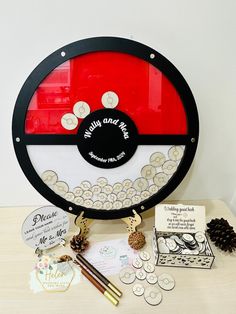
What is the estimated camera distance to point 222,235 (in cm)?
64

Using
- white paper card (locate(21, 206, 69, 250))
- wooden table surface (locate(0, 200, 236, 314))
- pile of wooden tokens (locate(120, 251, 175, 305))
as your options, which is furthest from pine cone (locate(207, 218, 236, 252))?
white paper card (locate(21, 206, 69, 250))

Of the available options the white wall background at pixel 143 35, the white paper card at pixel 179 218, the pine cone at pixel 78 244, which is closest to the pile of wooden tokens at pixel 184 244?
the white paper card at pixel 179 218

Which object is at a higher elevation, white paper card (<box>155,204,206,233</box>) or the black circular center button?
the black circular center button

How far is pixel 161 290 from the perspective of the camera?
54cm

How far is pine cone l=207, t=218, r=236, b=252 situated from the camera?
63 centimetres

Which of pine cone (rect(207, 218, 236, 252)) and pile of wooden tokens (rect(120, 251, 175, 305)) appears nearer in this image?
pile of wooden tokens (rect(120, 251, 175, 305))

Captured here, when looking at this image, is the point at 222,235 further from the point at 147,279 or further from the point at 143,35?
the point at 143,35

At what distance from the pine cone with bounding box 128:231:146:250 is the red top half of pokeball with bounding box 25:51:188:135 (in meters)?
0.27

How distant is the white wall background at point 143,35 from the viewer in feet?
2.03

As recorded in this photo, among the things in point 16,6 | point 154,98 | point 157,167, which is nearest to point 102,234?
point 157,167

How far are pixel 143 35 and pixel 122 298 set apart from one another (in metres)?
0.60

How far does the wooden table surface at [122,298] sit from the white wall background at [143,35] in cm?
28

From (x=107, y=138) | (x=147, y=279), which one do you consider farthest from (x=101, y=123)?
(x=147, y=279)

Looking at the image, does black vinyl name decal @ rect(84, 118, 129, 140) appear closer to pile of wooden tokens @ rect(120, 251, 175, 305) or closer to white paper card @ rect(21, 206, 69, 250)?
white paper card @ rect(21, 206, 69, 250)
